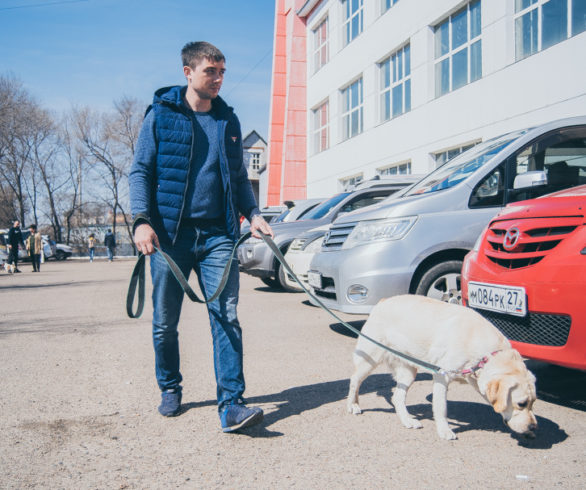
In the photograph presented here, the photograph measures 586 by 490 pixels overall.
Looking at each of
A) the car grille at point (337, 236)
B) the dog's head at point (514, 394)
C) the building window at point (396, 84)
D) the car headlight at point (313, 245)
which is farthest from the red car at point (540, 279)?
the building window at point (396, 84)

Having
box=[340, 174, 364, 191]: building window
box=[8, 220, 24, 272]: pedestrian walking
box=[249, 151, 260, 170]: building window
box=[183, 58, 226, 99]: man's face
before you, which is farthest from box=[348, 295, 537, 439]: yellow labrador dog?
box=[249, 151, 260, 170]: building window

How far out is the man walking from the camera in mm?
3381

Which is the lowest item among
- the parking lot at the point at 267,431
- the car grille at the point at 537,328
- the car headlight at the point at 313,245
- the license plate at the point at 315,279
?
the parking lot at the point at 267,431

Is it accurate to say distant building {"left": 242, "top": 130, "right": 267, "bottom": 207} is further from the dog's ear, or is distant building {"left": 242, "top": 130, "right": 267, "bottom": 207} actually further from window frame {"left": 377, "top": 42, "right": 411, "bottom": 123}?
the dog's ear

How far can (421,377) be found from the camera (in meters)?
4.46

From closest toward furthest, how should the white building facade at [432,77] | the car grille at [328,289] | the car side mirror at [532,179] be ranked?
the car side mirror at [532,179]
the car grille at [328,289]
the white building facade at [432,77]

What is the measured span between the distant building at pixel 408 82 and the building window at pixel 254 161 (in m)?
33.7

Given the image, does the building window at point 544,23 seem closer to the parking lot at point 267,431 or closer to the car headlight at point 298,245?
the car headlight at point 298,245

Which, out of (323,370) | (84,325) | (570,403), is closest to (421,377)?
(323,370)

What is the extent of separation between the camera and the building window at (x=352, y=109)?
68.2 feet

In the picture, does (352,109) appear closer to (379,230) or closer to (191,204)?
(379,230)

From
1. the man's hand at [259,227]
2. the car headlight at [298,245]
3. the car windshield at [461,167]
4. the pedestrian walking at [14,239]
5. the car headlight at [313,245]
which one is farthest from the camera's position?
the pedestrian walking at [14,239]

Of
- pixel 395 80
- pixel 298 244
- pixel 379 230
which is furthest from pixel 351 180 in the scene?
pixel 379 230

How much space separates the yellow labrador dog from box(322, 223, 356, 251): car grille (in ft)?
8.26
